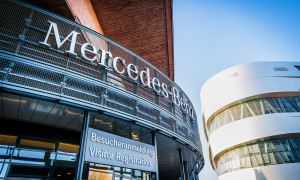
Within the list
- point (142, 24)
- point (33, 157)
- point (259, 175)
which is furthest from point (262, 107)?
point (33, 157)

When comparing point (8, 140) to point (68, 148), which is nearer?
point (8, 140)

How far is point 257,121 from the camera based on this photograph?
2498cm

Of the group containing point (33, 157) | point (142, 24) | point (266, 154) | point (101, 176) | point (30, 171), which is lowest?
point (101, 176)

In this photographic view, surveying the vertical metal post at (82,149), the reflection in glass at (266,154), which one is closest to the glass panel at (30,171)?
the vertical metal post at (82,149)

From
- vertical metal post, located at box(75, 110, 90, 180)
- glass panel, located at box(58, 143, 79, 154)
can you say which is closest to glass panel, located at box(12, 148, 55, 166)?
glass panel, located at box(58, 143, 79, 154)

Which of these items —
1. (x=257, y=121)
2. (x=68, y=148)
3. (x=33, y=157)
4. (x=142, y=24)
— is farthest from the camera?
(x=257, y=121)

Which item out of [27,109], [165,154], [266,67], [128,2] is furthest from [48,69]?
[266,67]

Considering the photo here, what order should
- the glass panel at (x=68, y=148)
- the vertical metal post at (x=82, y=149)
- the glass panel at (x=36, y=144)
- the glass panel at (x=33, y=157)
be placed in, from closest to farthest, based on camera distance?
the vertical metal post at (x=82, y=149)
the glass panel at (x=33, y=157)
the glass panel at (x=36, y=144)
the glass panel at (x=68, y=148)

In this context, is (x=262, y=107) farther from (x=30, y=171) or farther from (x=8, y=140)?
(x=8, y=140)

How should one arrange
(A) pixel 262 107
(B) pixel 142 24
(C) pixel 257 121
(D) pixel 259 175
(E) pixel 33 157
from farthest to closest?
(A) pixel 262 107, (C) pixel 257 121, (D) pixel 259 175, (B) pixel 142 24, (E) pixel 33 157

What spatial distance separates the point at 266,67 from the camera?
91.3 feet

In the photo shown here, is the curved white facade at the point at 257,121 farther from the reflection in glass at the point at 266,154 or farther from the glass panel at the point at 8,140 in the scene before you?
the glass panel at the point at 8,140

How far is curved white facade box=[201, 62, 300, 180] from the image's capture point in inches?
898

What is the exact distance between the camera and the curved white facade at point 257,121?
22820 mm
